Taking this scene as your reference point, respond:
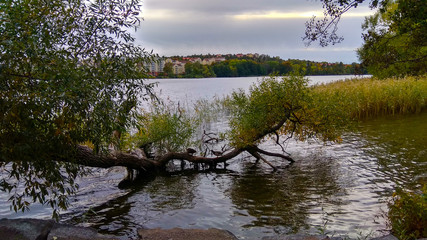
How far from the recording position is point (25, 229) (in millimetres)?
6379

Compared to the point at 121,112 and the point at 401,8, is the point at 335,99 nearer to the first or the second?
the point at 401,8

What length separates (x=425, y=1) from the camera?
8.61m

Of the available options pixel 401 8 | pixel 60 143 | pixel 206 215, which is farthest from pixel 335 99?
pixel 60 143

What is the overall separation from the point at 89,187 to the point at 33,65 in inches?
266

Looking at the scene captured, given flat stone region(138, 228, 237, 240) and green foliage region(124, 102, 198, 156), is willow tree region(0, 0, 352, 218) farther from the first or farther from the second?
green foliage region(124, 102, 198, 156)

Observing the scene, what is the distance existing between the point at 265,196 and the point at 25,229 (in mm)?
6353

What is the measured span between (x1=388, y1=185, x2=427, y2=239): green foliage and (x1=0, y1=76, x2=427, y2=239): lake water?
40.0 inches

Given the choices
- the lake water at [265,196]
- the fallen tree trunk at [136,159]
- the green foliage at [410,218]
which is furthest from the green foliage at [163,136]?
the green foliage at [410,218]

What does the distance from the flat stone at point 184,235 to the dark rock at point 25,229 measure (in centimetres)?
175

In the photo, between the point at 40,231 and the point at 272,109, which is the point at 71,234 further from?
the point at 272,109

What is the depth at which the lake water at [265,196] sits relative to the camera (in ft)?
27.8

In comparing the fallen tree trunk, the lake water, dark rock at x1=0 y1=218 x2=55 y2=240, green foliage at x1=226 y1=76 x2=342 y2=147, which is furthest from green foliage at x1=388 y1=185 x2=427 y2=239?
the fallen tree trunk

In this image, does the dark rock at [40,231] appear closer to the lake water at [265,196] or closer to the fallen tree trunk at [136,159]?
the lake water at [265,196]

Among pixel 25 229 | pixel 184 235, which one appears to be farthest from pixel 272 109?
pixel 25 229
